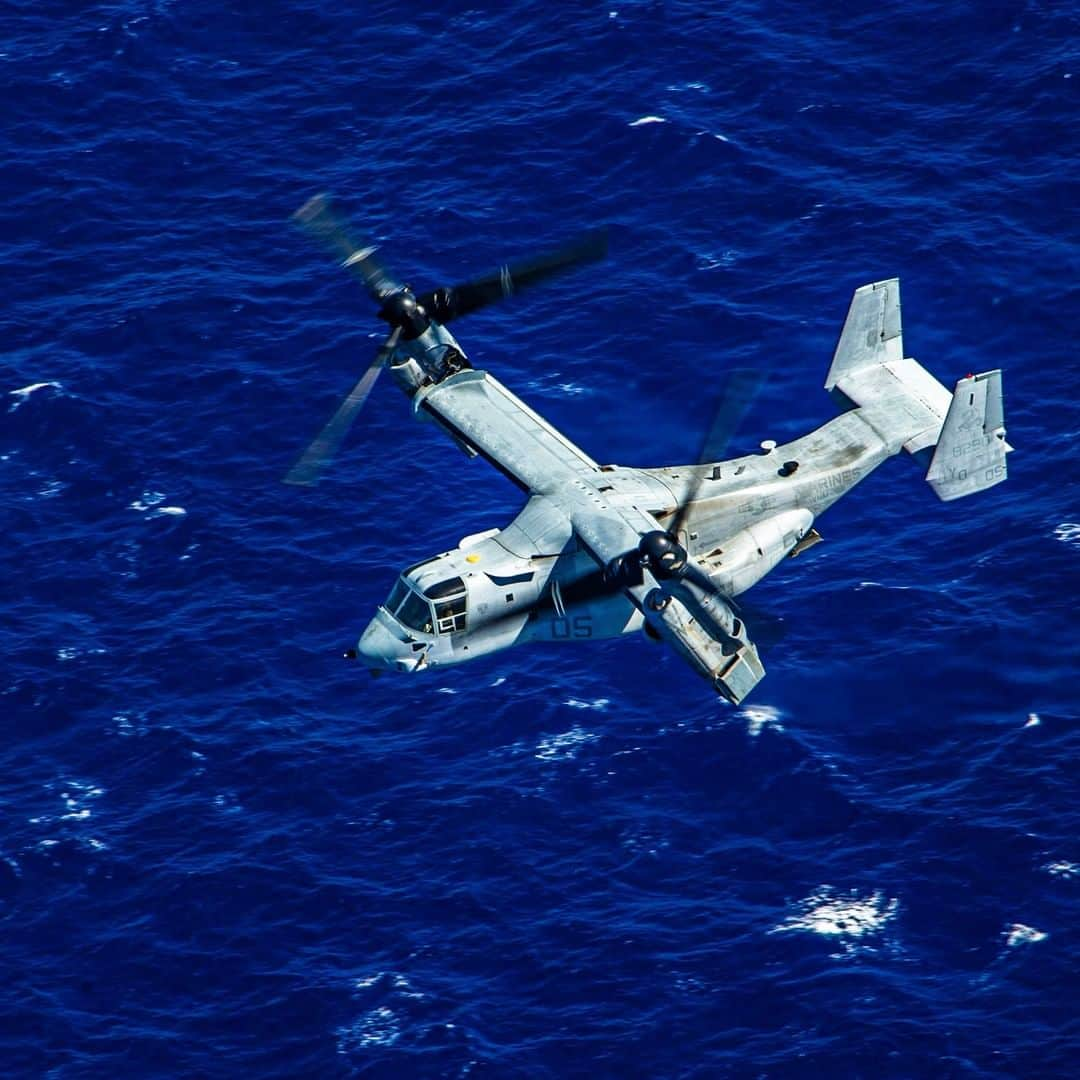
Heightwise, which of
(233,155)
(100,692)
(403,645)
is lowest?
(100,692)

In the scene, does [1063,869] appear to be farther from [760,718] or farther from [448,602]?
[448,602]

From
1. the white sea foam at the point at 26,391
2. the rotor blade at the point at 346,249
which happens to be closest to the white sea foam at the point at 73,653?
the white sea foam at the point at 26,391

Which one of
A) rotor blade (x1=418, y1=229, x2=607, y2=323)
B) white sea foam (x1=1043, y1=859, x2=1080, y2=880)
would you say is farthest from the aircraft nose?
white sea foam (x1=1043, y1=859, x2=1080, y2=880)

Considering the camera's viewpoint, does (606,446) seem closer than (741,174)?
Yes

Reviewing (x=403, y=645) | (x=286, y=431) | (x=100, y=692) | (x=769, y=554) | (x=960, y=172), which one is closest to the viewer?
(x=403, y=645)

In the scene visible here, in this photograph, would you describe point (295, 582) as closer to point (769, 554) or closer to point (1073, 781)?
point (769, 554)

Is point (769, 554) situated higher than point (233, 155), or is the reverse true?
point (233, 155)

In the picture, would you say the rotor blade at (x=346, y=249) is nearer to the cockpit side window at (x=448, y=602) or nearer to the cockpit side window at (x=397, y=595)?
the cockpit side window at (x=397, y=595)

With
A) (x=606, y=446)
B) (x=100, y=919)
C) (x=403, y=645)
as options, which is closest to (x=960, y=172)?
(x=606, y=446)
